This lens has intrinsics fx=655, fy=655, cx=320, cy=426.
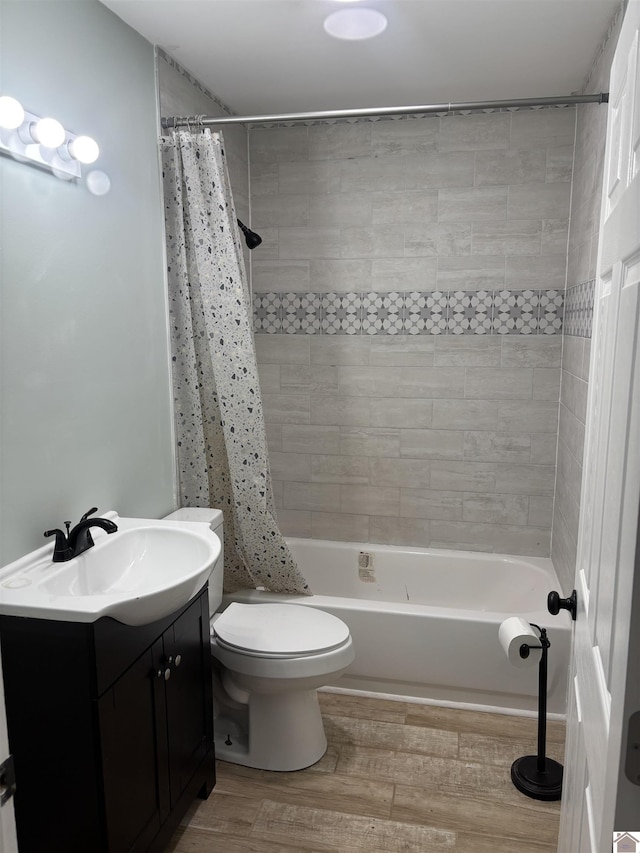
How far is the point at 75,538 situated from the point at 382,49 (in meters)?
2.12

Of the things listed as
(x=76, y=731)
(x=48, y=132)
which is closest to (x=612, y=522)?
(x=76, y=731)

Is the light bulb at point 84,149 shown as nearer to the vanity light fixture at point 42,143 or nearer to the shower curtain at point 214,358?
the vanity light fixture at point 42,143

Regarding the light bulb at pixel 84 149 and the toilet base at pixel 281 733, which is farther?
the toilet base at pixel 281 733

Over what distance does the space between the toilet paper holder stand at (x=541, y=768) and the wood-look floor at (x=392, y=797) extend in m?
0.03

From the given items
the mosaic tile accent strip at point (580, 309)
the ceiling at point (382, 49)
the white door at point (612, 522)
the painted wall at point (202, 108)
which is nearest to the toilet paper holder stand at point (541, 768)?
the white door at point (612, 522)

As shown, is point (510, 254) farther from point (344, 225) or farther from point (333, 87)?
point (333, 87)

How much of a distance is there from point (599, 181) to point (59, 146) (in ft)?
6.22

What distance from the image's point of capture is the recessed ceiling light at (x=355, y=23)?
222 cm

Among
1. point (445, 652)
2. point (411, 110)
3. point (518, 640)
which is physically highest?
point (411, 110)

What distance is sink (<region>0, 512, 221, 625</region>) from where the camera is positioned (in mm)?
1576

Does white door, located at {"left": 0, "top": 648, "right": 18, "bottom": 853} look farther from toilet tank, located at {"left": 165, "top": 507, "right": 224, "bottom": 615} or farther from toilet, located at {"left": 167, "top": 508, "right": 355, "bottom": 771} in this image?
toilet tank, located at {"left": 165, "top": 507, "right": 224, "bottom": 615}

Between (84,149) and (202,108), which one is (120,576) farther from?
(202,108)

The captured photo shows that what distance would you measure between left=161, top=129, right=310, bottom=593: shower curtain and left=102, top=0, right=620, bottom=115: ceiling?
1.26 ft

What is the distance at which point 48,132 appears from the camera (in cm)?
181
